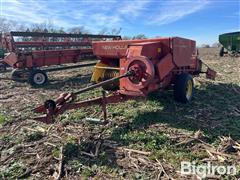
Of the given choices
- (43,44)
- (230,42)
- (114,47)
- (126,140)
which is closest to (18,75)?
(43,44)

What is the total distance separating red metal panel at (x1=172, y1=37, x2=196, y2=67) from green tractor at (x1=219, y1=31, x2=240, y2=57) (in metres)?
16.2

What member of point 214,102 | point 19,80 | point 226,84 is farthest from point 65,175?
point 19,80

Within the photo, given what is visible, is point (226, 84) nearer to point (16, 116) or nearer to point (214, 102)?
point (214, 102)

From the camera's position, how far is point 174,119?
5.71 meters

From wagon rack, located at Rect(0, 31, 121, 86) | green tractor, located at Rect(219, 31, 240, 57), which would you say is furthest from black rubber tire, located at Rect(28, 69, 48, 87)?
green tractor, located at Rect(219, 31, 240, 57)

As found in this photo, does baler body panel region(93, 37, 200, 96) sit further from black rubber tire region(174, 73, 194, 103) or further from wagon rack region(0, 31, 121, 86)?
wagon rack region(0, 31, 121, 86)

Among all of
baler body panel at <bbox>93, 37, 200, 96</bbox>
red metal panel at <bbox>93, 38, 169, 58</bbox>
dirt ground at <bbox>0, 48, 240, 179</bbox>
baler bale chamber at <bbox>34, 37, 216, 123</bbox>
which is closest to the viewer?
dirt ground at <bbox>0, 48, 240, 179</bbox>

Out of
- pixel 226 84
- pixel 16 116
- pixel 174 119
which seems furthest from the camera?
pixel 226 84

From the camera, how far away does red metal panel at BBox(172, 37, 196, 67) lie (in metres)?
6.10

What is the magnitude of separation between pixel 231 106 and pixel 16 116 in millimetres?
4967

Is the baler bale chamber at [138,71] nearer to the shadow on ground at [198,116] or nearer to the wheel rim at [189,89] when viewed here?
the wheel rim at [189,89]

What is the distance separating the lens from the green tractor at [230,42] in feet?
71.3

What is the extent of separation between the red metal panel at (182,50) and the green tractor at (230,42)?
53.1ft

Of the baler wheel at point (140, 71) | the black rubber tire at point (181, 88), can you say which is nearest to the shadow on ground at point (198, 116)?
the black rubber tire at point (181, 88)
